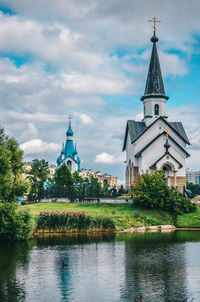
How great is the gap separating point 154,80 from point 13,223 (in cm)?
3259

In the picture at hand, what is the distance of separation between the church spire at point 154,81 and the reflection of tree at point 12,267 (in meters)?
31.0

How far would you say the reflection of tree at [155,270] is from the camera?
15.9m

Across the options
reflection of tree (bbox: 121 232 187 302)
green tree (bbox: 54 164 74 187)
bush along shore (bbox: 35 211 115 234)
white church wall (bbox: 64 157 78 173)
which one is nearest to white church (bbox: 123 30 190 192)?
green tree (bbox: 54 164 74 187)

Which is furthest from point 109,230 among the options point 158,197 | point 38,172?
point 38,172

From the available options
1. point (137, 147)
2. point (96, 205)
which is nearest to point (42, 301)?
point (96, 205)

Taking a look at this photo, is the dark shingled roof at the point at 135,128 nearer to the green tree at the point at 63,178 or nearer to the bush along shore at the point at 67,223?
the green tree at the point at 63,178

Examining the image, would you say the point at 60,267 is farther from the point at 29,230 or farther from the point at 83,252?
the point at 29,230

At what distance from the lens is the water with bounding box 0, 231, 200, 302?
15930 mm

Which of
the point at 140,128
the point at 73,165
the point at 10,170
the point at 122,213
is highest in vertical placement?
the point at 140,128

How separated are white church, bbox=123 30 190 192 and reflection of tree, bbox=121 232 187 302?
69.6 feet

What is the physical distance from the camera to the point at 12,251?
25.5 metres

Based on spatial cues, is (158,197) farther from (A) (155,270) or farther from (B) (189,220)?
(A) (155,270)

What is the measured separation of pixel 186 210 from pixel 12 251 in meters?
21.6

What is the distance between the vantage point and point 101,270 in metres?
20.1
